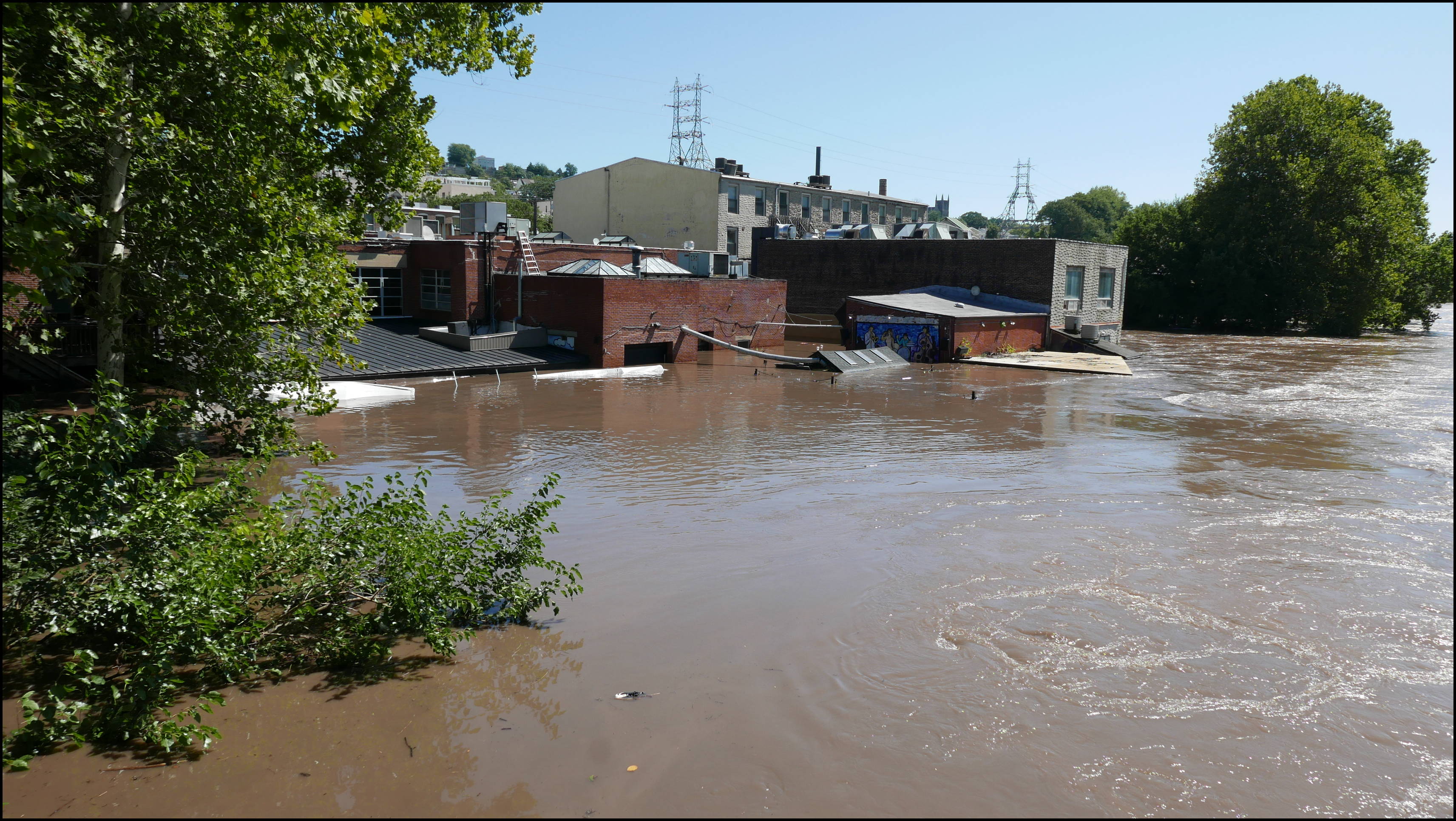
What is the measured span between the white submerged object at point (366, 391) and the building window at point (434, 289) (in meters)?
7.89

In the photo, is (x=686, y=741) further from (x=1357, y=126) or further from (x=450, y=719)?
(x=1357, y=126)

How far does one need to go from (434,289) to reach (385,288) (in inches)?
73.5

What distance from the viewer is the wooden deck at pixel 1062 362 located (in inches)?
1399

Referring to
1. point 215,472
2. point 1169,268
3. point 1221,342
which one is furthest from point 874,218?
point 215,472

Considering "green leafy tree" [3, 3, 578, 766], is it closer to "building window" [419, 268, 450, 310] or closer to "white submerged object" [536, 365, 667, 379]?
"white submerged object" [536, 365, 667, 379]

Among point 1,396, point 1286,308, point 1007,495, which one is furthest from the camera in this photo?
point 1286,308

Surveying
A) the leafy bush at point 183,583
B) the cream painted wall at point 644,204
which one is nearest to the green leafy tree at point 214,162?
the leafy bush at point 183,583

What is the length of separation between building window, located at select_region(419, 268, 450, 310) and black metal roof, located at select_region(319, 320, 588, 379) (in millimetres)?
882

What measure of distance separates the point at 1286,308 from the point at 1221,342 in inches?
414

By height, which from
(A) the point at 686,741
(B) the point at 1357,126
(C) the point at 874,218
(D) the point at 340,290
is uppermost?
(B) the point at 1357,126

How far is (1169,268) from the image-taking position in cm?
6181

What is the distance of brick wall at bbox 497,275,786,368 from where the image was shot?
103 feet

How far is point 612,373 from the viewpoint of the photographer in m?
31.0

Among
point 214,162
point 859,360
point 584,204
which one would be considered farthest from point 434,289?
point 584,204
